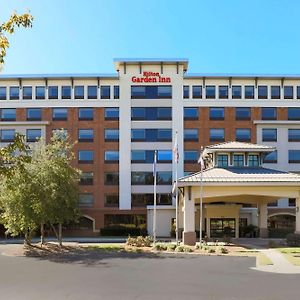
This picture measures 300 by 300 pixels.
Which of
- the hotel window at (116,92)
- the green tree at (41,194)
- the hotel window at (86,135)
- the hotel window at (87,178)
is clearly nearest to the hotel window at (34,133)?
the hotel window at (86,135)

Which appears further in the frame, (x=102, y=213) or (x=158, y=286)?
(x=102, y=213)

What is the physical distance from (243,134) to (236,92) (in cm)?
567

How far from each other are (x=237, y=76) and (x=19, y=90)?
94.8 ft

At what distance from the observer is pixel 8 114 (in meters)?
62.4

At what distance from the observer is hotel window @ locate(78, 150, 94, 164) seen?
61.9 meters

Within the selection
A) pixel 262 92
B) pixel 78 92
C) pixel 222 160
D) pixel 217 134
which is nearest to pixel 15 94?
pixel 78 92

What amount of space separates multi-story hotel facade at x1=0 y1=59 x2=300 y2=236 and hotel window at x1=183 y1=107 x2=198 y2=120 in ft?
0.44

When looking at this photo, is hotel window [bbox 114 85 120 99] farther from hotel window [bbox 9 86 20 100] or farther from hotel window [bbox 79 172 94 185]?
hotel window [bbox 9 86 20 100]

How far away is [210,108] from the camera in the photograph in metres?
62.6

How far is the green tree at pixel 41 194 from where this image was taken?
3419 cm

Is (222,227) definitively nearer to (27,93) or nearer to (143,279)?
(27,93)

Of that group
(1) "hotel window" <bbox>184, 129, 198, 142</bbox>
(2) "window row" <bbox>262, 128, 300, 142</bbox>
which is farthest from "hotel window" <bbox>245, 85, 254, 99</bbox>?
(1) "hotel window" <bbox>184, 129, 198, 142</bbox>

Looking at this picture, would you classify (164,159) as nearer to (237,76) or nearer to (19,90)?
(237,76)

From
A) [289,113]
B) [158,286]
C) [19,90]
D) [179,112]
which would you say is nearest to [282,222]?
[289,113]
